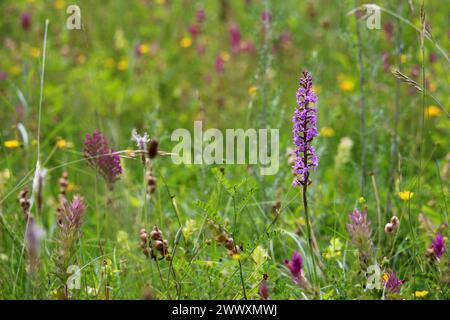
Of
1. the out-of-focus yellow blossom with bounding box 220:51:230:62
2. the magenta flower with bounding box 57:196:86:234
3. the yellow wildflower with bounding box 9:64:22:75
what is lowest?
the magenta flower with bounding box 57:196:86:234

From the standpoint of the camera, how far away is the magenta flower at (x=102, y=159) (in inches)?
81.1

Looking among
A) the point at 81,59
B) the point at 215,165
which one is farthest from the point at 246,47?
the point at 215,165

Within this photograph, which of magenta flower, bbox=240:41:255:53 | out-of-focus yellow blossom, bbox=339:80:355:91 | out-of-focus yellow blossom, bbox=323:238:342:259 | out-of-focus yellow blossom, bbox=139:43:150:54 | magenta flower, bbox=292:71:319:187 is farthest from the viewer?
out-of-focus yellow blossom, bbox=139:43:150:54

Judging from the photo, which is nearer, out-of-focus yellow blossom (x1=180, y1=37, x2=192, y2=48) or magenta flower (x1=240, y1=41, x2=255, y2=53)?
magenta flower (x1=240, y1=41, x2=255, y2=53)

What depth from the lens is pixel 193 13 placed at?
5680mm

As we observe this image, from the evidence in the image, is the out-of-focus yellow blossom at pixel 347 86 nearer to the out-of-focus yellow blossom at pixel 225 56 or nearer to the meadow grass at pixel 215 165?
the meadow grass at pixel 215 165

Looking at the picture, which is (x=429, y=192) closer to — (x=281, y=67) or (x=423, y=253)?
(x=423, y=253)

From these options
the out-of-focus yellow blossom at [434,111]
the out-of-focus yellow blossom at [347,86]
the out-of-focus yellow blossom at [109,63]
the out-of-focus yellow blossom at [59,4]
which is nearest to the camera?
the out-of-focus yellow blossom at [434,111]

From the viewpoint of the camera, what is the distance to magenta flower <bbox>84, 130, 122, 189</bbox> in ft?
6.76

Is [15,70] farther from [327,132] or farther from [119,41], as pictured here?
[327,132]

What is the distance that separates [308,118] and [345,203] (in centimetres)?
119

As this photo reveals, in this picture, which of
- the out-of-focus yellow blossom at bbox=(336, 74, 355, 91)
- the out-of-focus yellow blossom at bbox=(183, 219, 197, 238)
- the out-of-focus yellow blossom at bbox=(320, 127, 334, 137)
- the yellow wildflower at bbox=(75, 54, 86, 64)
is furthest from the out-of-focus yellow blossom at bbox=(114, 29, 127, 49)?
the out-of-focus yellow blossom at bbox=(183, 219, 197, 238)

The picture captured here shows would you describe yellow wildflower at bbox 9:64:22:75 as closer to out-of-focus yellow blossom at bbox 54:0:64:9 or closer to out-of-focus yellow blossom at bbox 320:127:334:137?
out-of-focus yellow blossom at bbox 54:0:64:9

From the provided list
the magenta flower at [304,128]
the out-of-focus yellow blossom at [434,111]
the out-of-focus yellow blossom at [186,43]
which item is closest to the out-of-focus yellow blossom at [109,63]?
the out-of-focus yellow blossom at [186,43]
